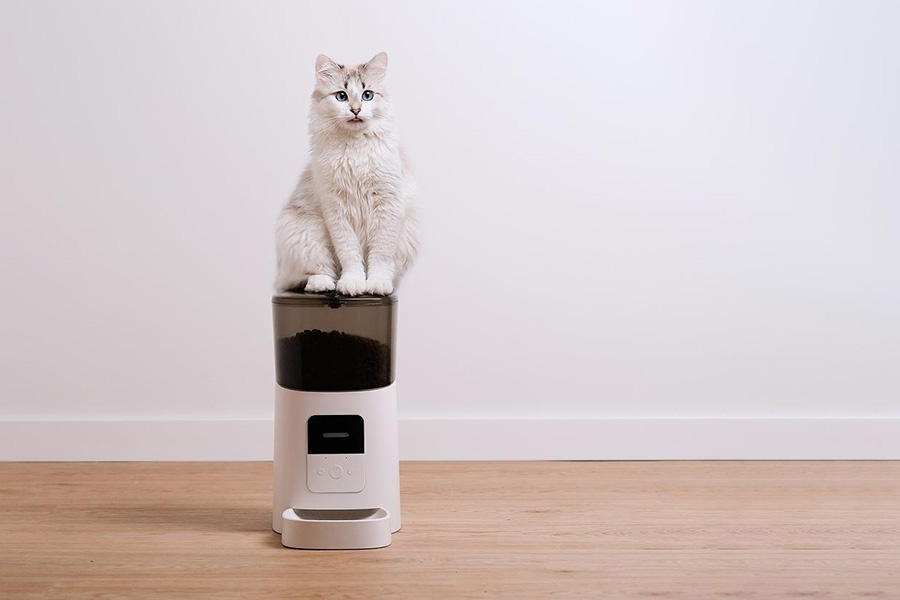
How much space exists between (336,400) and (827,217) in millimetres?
1655

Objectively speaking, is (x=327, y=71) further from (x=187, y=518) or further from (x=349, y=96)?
(x=187, y=518)

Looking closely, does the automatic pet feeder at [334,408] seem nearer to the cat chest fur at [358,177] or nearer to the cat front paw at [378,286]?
the cat front paw at [378,286]

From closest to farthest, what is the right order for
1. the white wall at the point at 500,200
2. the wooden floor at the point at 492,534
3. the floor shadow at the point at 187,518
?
1. the wooden floor at the point at 492,534
2. the floor shadow at the point at 187,518
3. the white wall at the point at 500,200

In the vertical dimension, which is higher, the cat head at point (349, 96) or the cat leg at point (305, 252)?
the cat head at point (349, 96)

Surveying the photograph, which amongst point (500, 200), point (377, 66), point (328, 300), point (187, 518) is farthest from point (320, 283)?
point (500, 200)

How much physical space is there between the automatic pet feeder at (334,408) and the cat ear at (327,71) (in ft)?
1.44

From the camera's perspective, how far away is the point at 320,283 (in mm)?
1988

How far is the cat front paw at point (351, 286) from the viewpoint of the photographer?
1.96m

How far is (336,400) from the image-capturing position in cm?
199

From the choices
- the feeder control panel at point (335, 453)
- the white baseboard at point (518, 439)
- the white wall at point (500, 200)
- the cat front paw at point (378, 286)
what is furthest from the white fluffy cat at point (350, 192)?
→ the white baseboard at point (518, 439)

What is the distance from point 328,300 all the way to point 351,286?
0.19 ft

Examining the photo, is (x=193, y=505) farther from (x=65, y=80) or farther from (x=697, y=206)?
(x=697, y=206)

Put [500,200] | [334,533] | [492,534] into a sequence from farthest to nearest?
[500,200] → [492,534] → [334,533]

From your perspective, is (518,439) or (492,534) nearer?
(492,534)
